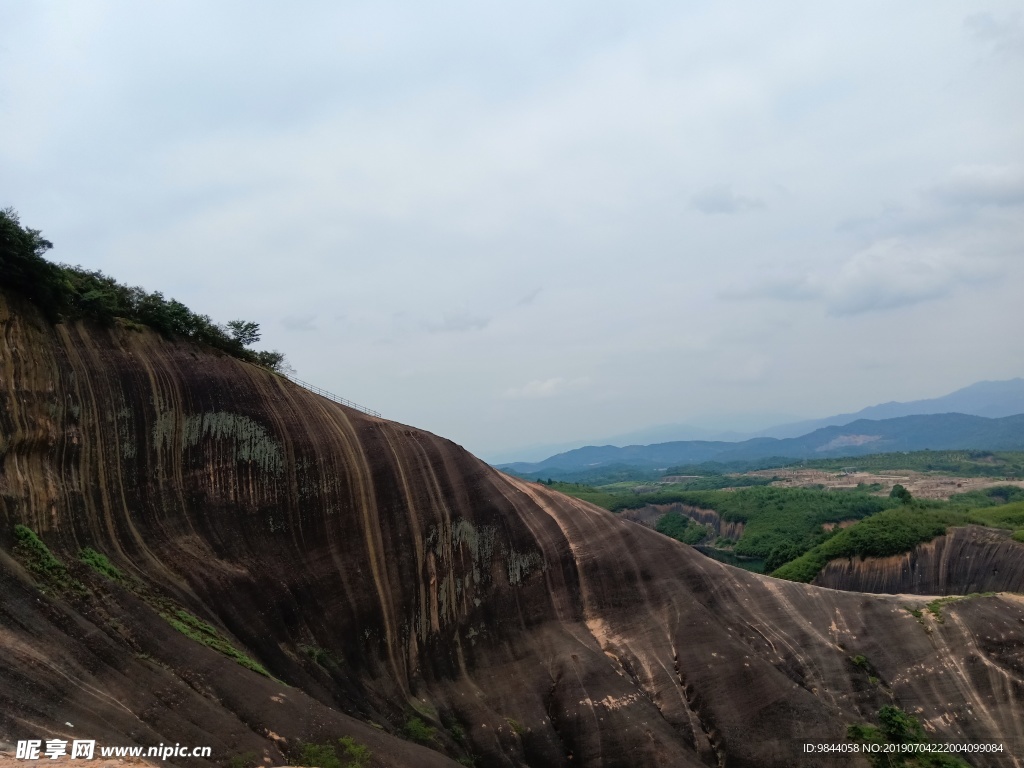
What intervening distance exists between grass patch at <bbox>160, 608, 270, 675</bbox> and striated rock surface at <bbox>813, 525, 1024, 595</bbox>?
48.3 meters

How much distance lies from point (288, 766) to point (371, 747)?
298 centimetres

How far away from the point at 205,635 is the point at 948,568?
5255 cm

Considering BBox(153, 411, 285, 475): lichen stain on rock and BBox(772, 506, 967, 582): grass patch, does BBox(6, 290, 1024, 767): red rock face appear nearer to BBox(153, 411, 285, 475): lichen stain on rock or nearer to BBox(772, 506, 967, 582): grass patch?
BBox(153, 411, 285, 475): lichen stain on rock

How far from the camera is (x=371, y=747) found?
60.3ft

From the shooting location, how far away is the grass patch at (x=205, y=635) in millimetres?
19166

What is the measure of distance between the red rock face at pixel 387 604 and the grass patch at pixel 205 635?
317mm

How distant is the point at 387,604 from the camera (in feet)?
91.1

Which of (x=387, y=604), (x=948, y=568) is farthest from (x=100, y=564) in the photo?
(x=948, y=568)

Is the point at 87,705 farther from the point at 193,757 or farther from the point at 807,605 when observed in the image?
the point at 807,605

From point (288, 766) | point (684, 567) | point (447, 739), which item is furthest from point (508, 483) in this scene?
point (288, 766)

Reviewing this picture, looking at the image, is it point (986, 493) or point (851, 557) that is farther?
point (986, 493)

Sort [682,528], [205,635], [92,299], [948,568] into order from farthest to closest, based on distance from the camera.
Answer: [682,528]
[948,568]
[92,299]
[205,635]

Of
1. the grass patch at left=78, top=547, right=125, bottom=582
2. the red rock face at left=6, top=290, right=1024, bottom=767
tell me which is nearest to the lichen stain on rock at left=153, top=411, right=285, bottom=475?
the red rock face at left=6, top=290, right=1024, bottom=767

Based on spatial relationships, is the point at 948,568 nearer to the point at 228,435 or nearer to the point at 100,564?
the point at 228,435
